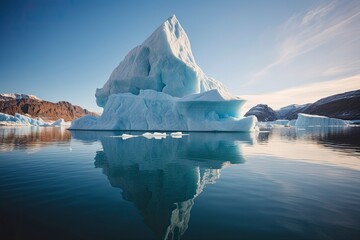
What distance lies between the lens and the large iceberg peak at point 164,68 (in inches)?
1188

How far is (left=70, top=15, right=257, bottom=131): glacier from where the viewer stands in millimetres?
25984

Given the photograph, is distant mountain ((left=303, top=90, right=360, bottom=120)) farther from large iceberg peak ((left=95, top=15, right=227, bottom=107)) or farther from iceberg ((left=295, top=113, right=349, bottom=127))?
large iceberg peak ((left=95, top=15, right=227, bottom=107))

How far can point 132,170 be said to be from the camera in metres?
6.19

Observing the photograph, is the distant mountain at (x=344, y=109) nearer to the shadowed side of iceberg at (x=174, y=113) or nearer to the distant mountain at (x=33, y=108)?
the shadowed side of iceberg at (x=174, y=113)

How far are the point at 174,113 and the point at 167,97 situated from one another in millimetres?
2588

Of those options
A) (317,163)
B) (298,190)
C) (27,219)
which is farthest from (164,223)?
(317,163)

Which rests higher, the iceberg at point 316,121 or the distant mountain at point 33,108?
the distant mountain at point 33,108

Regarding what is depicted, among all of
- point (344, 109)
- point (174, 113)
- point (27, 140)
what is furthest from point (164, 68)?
point (344, 109)

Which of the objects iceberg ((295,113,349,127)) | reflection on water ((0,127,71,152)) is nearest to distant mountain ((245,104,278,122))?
iceberg ((295,113,349,127))

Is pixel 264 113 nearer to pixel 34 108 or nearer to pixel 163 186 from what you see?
pixel 163 186

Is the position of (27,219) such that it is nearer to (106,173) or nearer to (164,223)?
(164,223)

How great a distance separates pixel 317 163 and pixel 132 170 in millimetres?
6246

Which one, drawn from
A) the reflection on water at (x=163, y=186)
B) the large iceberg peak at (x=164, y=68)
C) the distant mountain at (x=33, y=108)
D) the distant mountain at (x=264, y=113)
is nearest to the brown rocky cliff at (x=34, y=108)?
the distant mountain at (x=33, y=108)

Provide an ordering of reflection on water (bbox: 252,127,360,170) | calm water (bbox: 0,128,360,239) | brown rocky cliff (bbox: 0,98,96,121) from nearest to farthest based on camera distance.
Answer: calm water (bbox: 0,128,360,239), reflection on water (bbox: 252,127,360,170), brown rocky cliff (bbox: 0,98,96,121)
